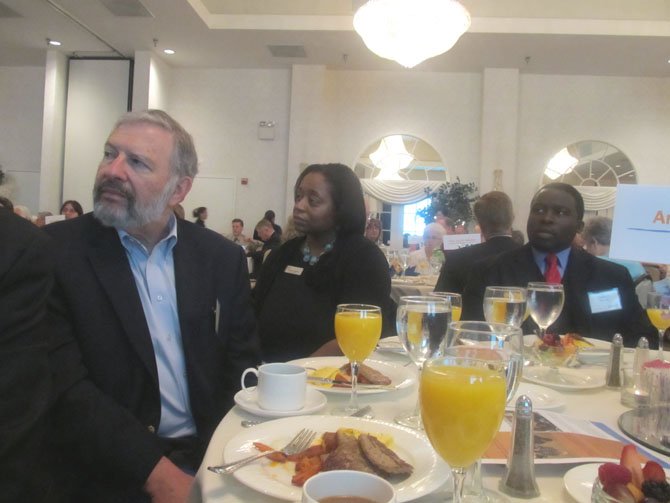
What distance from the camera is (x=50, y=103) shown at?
910cm

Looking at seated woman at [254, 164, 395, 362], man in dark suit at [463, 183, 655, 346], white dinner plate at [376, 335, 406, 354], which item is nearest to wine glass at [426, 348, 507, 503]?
white dinner plate at [376, 335, 406, 354]

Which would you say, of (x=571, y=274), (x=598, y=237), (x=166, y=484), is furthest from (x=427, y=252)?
(x=166, y=484)

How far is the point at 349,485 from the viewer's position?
0.63 m

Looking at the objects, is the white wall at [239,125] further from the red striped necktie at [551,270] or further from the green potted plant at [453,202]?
the red striped necktie at [551,270]

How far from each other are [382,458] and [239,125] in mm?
9482

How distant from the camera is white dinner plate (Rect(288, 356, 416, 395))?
1.19m

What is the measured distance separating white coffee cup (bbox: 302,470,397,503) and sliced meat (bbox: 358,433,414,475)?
0.13m

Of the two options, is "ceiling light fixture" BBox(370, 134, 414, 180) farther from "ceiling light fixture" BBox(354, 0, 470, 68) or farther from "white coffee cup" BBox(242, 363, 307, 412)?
"white coffee cup" BBox(242, 363, 307, 412)

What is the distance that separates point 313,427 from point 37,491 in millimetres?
607

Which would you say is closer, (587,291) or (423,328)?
(423,328)

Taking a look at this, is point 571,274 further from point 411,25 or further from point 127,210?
point 411,25

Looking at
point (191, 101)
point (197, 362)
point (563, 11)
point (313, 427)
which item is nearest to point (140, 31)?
point (191, 101)

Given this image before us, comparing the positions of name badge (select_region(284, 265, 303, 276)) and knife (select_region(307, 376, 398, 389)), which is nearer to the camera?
knife (select_region(307, 376, 398, 389))

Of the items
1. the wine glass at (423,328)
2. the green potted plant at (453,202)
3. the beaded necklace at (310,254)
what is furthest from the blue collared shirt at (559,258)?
the green potted plant at (453,202)
